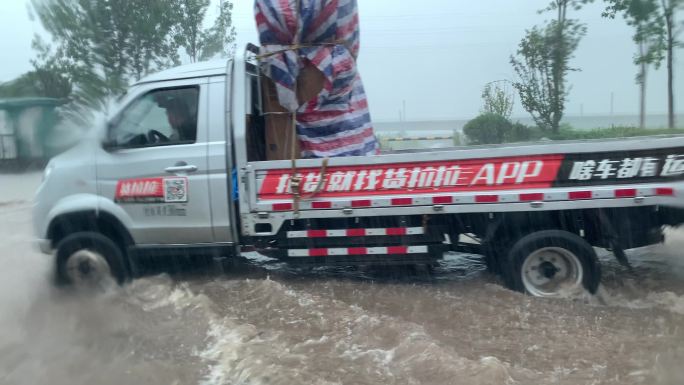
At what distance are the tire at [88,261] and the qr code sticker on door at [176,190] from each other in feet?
2.67

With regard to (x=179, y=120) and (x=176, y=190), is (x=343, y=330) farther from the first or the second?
(x=179, y=120)

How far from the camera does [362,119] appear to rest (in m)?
6.68

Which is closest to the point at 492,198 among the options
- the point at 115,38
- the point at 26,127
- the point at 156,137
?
the point at 156,137

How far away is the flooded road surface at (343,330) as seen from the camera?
4238 millimetres

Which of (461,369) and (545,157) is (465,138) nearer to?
(545,157)

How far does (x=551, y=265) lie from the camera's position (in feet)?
18.8

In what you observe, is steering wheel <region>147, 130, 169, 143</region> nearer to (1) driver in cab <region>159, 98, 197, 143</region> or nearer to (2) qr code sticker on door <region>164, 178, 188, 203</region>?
(1) driver in cab <region>159, 98, 197, 143</region>

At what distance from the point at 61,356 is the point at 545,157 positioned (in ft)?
14.2

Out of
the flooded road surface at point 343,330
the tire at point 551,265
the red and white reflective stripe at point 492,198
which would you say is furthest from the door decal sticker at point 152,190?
the tire at point 551,265

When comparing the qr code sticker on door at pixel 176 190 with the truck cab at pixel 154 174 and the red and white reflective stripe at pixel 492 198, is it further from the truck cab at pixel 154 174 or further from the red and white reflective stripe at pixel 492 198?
the red and white reflective stripe at pixel 492 198

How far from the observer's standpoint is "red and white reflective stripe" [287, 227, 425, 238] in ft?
19.3

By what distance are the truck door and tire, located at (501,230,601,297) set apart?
3.00 m

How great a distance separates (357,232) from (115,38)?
711 cm

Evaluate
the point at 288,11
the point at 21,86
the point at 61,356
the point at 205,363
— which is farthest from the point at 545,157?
the point at 21,86
